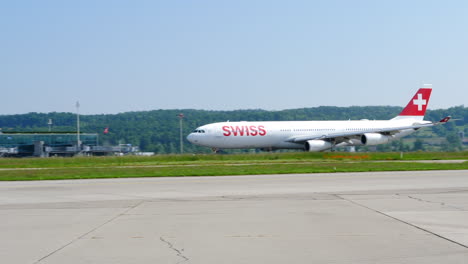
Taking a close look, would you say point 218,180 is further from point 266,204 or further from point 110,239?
point 110,239

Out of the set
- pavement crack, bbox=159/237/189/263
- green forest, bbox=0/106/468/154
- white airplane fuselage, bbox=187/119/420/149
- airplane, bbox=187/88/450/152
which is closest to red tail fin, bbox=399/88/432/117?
airplane, bbox=187/88/450/152

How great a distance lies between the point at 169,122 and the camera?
153 meters

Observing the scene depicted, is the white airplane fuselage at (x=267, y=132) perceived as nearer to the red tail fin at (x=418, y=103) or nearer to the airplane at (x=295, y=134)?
the airplane at (x=295, y=134)

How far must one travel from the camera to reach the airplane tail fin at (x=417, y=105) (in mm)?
72250

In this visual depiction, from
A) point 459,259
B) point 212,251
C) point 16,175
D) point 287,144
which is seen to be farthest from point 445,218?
point 287,144

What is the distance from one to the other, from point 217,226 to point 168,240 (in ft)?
6.40

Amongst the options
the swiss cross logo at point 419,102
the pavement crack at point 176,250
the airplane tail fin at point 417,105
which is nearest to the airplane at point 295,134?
the airplane tail fin at point 417,105

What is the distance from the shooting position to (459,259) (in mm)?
8844

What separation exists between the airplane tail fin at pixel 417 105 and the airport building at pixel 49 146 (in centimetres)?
4029

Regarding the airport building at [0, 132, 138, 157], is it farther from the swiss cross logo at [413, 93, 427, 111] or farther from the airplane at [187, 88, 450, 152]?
the swiss cross logo at [413, 93, 427, 111]

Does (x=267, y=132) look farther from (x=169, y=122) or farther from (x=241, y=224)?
(x=169, y=122)

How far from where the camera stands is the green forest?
4628 inches

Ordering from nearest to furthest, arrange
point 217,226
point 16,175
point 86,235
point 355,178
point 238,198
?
1. point 86,235
2. point 217,226
3. point 238,198
4. point 355,178
5. point 16,175

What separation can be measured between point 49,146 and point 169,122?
60.4m
